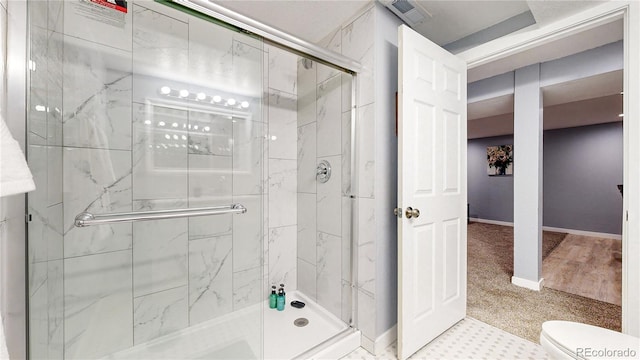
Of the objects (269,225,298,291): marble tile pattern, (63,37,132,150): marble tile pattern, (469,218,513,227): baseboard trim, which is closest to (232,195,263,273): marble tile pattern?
(63,37,132,150): marble tile pattern

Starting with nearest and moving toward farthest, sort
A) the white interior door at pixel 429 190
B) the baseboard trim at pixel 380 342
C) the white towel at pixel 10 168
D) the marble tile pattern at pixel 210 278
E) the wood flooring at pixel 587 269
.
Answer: the white towel at pixel 10 168, the marble tile pattern at pixel 210 278, the white interior door at pixel 429 190, the baseboard trim at pixel 380 342, the wood flooring at pixel 587 269

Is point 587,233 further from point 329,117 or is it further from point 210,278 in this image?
point 210,278

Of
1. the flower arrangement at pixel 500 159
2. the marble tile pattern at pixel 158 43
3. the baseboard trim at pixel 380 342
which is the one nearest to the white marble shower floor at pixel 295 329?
the baseboard trim at pixel 380 342

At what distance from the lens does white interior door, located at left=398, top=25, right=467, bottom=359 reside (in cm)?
153

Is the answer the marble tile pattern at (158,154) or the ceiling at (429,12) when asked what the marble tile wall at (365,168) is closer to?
the ceiling at (429,12)

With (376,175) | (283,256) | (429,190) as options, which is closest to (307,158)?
(376,175)

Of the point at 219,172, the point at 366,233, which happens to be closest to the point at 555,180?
the point at 366,233

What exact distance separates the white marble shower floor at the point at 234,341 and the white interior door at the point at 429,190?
A: 617 mm

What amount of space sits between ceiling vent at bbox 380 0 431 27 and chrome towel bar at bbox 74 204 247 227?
166 centimetres

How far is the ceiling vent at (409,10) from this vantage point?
1.68 metres

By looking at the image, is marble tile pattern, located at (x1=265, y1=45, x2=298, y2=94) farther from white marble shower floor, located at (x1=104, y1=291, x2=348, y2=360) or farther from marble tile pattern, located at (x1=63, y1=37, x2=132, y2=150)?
white marble shower floor, located at (x1=104, y1=291, x2=348, y2=360)

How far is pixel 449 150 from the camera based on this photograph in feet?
6.01

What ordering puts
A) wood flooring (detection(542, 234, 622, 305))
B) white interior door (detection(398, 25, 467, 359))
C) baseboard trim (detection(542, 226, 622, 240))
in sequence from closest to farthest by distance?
white interior door (detection(398, 25, 467, 359)) → wood flooring (detection(542, 234, 622, 305)) → baseboard trim (detection(542, 226, 622, 240))

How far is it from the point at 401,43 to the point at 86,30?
1.61 meters
